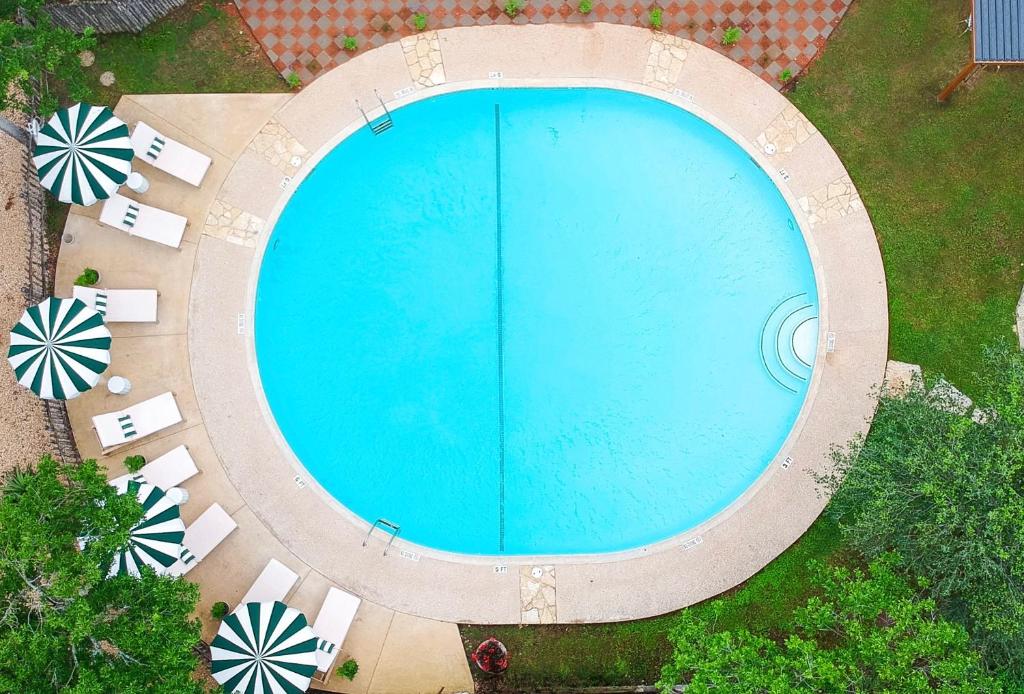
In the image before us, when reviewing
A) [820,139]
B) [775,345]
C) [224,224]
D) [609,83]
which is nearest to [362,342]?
[224,224]

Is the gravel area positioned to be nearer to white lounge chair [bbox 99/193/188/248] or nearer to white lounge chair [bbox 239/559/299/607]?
white lounge chair [bbox 99/193/188/248]

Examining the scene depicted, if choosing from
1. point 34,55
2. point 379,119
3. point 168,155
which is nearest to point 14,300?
point 168,155

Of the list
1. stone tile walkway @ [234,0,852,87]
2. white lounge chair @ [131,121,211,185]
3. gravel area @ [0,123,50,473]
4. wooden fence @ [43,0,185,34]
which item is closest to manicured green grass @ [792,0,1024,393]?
stone tile walkway @ [234,0,852,87]

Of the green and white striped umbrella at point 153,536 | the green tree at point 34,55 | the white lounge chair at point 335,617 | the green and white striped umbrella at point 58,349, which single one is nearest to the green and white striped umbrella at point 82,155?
the green tree at point 34,55

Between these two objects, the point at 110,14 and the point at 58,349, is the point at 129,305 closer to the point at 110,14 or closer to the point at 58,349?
the point at 58,349

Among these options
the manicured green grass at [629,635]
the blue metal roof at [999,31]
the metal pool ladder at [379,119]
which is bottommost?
the manicured green grass at [629,635]

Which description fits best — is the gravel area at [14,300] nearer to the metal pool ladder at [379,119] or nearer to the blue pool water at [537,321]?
the blue pool water at [537,321]
